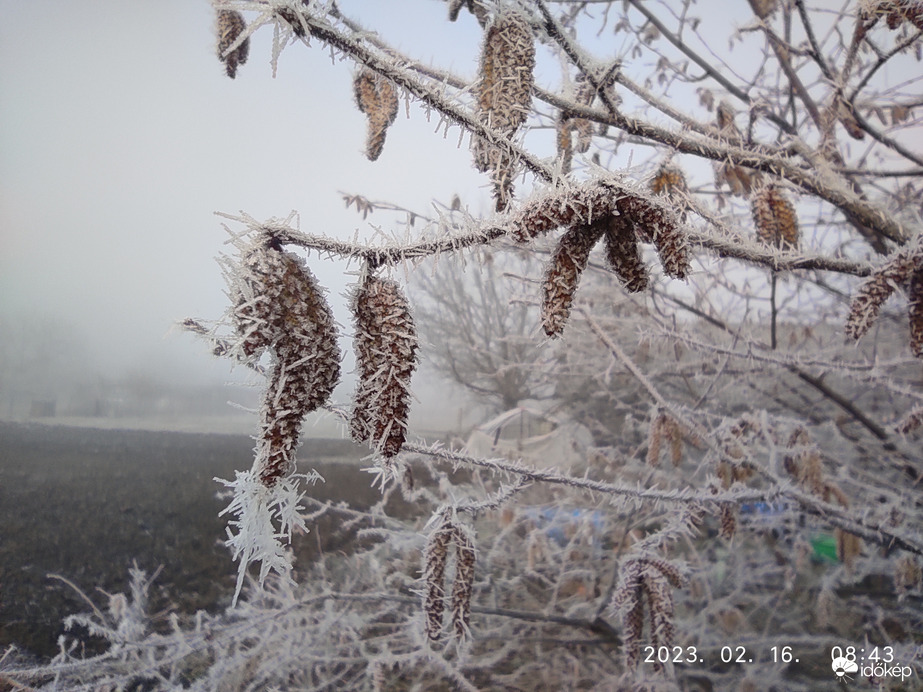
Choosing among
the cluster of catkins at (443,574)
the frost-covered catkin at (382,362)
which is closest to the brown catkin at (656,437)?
the cluster of catkins at (443,574)

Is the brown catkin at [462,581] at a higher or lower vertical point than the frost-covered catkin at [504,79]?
lower

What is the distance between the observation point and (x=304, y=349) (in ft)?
1.30

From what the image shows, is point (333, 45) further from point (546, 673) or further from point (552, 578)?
point (552, 578)

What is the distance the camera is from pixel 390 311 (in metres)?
0.42

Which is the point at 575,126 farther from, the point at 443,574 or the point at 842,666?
the point at 842,666

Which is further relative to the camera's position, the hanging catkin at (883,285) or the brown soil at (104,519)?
the brown soil at (104,519)

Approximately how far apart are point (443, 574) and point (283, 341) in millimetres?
590

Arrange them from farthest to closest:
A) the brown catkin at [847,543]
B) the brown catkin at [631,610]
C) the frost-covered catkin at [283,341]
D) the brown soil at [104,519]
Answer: the brown soil at [104,519], the brown catkin at [847,543], the brown catkin at [631,610], the frost-covered catkin at [283,341]

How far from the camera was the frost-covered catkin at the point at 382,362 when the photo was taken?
1.30 ft

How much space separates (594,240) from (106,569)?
2.37 meters

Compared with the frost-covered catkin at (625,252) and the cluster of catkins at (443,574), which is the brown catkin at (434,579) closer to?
the cluster of catkins at (443,574)

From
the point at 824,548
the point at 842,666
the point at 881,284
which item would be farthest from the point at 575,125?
the point at 824,548

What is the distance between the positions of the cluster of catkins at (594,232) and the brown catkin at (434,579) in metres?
0.58

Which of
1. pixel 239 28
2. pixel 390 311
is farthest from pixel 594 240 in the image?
pixel 239 28
